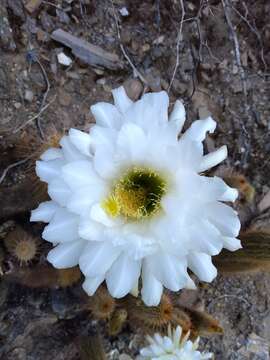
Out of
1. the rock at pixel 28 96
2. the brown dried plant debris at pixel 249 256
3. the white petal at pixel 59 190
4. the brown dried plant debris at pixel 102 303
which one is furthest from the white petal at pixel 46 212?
the rock at pixel 28 96

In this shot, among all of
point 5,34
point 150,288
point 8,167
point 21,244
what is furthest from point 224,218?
point 5,34

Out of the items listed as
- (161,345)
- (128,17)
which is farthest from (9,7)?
(161,345)

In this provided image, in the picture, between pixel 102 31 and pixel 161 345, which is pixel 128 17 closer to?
pixel 102 31

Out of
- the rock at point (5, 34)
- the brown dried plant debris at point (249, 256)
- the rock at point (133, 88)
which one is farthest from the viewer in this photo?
the rock at point (133, 88)

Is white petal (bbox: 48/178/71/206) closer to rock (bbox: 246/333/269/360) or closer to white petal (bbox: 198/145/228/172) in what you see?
white petal (bbox: 198/145/228/172)

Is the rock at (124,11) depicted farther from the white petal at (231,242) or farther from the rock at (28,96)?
the white petal at (231,242)

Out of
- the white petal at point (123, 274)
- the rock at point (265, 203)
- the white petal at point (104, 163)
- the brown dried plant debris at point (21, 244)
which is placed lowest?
the rock at point (265, 203)

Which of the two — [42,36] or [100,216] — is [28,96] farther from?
[100,216]
